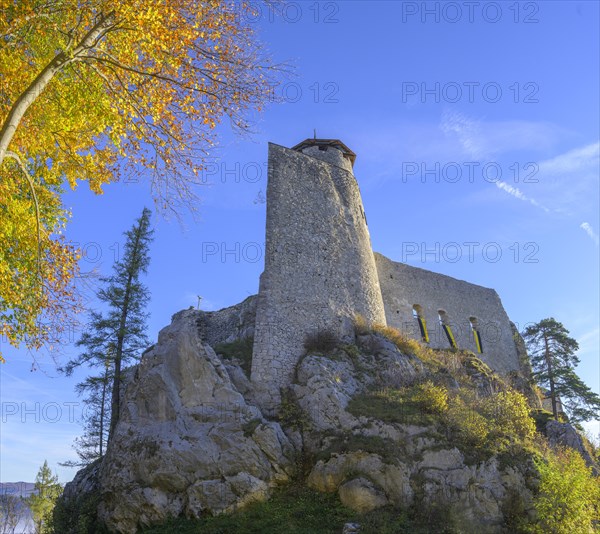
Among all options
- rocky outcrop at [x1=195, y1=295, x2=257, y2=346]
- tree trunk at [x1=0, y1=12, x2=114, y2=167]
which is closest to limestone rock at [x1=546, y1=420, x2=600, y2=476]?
rocky outcrop at [x1=195, y1=295, x2=257, y2=346]

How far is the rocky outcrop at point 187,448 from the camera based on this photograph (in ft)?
44.5

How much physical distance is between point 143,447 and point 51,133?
9722 mm

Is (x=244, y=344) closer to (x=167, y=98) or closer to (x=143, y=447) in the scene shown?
(x=143, y=447)

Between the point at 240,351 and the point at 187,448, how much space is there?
170 inches

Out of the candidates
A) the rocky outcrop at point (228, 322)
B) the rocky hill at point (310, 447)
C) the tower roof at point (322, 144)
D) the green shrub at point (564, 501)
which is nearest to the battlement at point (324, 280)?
the tower roof at point (322, 144)

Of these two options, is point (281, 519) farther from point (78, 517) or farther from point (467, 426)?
point (78, 517)

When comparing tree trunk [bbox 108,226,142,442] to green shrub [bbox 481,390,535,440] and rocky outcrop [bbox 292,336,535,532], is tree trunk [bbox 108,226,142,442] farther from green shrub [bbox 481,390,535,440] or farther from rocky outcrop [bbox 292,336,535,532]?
green shrub [bbox 481,390,535,440]

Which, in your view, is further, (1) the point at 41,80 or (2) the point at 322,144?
(2) the point at 322,144

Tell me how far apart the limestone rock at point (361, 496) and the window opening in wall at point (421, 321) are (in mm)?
14923

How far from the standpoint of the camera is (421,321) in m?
27.7

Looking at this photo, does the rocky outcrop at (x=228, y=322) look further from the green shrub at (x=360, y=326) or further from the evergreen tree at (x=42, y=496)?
the evergreen tree at (x=42, y=496)

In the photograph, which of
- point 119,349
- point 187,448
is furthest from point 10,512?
point 187,448

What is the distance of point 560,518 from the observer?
41.6 feet

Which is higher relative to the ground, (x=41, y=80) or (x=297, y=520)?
(x=41, y=80)
